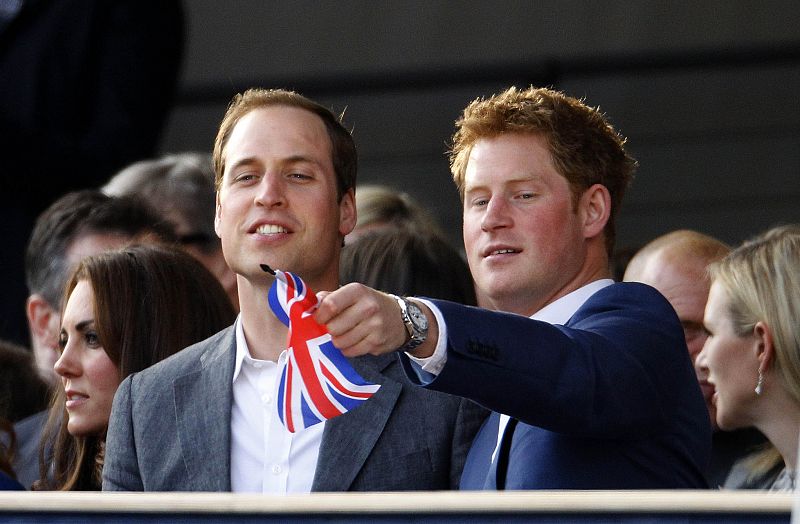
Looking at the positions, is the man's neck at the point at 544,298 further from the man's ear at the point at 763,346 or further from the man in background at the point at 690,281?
the man in background at the point at 690,281

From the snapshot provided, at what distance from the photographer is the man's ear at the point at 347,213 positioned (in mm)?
2900

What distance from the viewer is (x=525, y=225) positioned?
8.80 feet

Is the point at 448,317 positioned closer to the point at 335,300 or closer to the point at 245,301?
the point at 335,300

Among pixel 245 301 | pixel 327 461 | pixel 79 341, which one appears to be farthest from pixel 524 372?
pixel 79 341

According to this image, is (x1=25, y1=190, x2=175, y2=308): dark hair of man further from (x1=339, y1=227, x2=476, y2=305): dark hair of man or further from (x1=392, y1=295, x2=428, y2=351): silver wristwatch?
(x1=392, y1=295, x2=428, y2=351): silver wristwatch

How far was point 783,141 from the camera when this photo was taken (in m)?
6.13

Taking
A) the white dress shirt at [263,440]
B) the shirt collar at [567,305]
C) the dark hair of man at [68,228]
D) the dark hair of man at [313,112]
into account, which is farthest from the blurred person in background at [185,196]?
the shirt collar at [567,305]

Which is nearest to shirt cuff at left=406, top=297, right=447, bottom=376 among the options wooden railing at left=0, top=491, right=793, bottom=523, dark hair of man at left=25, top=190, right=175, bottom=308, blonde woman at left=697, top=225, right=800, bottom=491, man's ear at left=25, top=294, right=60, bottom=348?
wooden railing at left=0, top=491, right=793, bottom=523

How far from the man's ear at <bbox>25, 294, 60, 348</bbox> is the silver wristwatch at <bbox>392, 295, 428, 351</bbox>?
6.30 ft

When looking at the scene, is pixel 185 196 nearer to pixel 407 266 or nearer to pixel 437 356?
pixel 407 266

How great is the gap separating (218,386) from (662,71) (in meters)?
3.89

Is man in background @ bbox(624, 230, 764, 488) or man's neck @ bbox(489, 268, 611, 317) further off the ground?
man in background @ bbox(624, 230, 764, 488)

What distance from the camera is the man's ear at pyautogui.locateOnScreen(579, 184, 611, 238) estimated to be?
2740 millimetres

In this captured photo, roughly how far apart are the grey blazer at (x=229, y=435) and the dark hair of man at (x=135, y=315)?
316 millimetres
